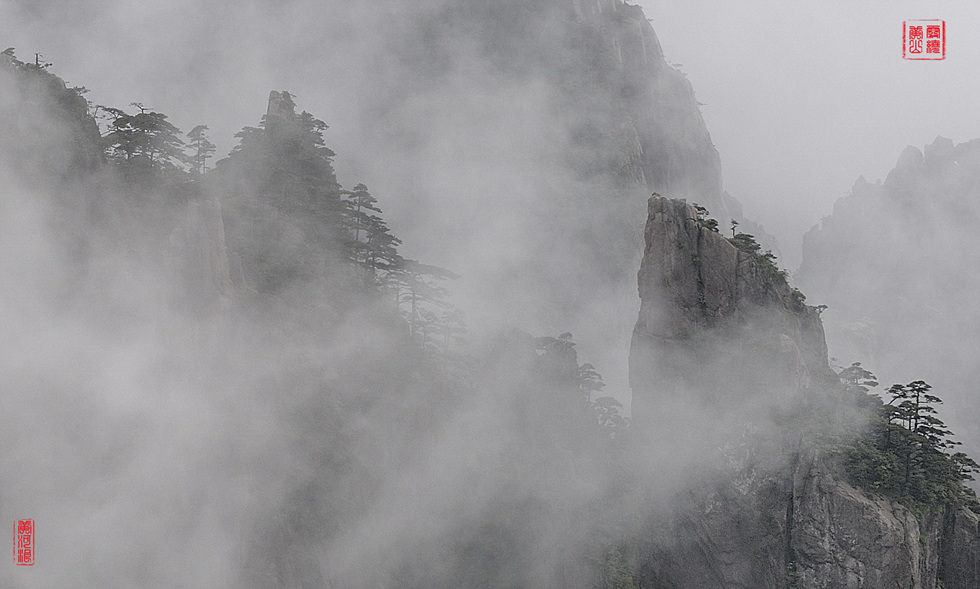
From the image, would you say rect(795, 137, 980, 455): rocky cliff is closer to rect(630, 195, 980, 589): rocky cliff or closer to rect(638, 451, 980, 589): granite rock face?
rect(630, 195, 980, 589): rocky cliff

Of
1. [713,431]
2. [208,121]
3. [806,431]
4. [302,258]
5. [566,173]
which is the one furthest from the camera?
[566,173]

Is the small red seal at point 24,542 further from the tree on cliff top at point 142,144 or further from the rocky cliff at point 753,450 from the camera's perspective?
the rocky cliff at point 753,450

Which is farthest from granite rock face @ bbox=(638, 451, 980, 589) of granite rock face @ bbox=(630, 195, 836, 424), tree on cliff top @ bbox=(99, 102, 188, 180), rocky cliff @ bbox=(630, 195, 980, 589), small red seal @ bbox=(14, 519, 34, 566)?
tree on cliff top @ bbox=(99, 102, 188, 180)

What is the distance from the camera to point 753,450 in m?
36.2

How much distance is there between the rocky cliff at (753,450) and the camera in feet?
108

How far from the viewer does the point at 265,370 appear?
1528 inches

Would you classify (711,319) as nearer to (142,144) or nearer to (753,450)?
(753,450)

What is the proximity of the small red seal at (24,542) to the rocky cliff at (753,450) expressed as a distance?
31915mm

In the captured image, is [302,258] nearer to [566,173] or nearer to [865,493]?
[865,493]

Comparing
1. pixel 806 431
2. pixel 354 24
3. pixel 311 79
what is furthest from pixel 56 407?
pixel 354 24

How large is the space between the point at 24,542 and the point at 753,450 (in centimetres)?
3622

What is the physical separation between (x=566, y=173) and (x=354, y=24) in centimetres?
3308

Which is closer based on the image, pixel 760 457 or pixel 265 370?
pixel 760 457

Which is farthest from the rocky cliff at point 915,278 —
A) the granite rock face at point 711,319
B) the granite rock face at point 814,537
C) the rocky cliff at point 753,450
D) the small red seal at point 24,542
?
the small red seal at point 24,542
